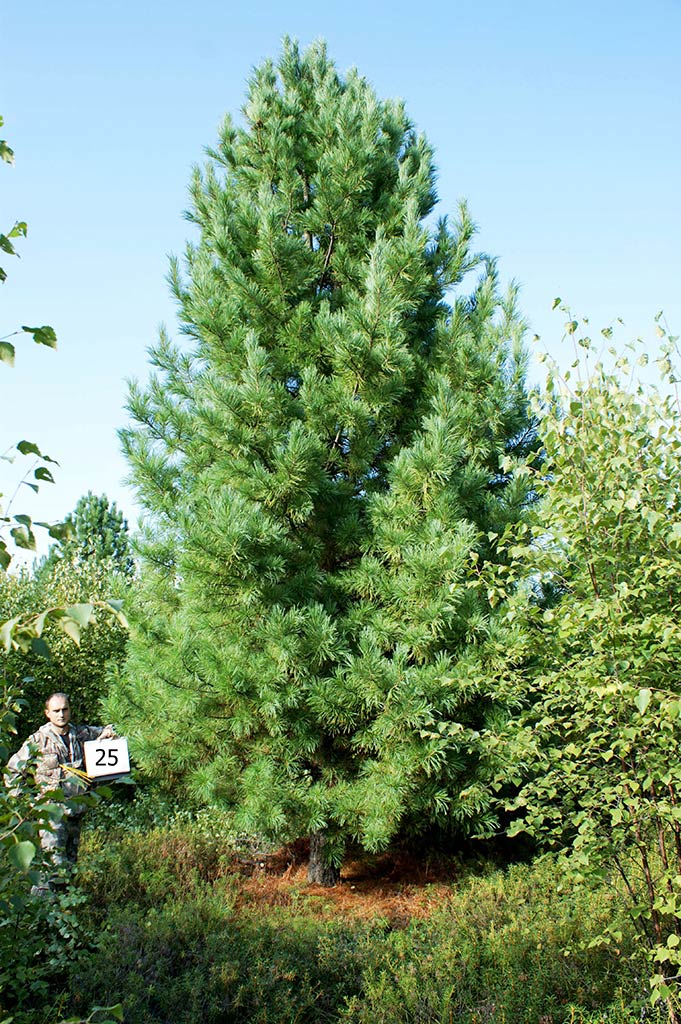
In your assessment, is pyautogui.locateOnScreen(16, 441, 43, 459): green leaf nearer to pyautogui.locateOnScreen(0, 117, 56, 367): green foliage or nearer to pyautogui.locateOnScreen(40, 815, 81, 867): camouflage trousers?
pyautogui.locateOnScreen(0, 117, 56, 367): green foliage

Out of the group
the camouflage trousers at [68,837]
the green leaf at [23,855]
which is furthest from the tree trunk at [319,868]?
the green leaf at [23,855]

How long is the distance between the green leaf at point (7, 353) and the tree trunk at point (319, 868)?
5.94 m

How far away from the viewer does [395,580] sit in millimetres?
6258

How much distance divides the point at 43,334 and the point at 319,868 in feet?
→ 20.5

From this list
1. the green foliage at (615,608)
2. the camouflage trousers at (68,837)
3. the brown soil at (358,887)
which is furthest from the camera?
the brown soil at (358,887)

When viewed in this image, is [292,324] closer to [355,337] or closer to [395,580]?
[355,337]

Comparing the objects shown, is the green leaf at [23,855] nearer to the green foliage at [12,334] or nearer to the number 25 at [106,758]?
the green foliage at [12,334]

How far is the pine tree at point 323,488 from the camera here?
609 centimetres

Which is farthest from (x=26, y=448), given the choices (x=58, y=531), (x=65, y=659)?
(x=65, y=659)

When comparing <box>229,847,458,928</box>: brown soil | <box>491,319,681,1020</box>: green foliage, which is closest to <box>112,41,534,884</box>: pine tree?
<box>229,847,458,928</box>: brown soil

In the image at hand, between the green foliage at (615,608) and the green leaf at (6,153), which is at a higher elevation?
the green leaf at (6,153)

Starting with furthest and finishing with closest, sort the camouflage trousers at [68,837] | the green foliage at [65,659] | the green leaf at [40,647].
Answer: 1. the green foliage at [65,659]
2. the camouflage trousers at [68,837]
3. the green leaf at [40,647]

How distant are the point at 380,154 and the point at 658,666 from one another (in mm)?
5606

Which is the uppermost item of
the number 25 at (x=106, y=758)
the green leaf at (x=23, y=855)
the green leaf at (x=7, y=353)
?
the green leaf at (x=7, y=353)
